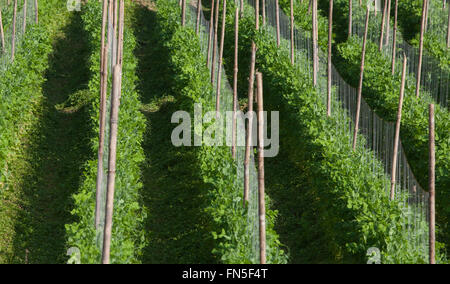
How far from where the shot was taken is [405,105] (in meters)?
16.3

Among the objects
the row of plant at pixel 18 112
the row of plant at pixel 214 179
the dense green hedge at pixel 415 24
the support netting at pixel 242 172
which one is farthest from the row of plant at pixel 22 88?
the dense green hedge at pixel 415 24

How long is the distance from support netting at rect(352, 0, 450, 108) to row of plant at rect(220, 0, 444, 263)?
3.41 meters

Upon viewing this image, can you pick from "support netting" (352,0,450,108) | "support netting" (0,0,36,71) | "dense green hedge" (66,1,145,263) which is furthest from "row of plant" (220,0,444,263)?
"support netting" (0,0,36,71)

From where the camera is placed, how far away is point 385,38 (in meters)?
21.2

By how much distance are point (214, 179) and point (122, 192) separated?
5.60 ft

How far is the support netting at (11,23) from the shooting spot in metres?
17.4

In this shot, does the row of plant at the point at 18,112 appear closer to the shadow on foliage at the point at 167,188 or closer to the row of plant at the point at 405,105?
the shadow on foliage at the point at 167,188

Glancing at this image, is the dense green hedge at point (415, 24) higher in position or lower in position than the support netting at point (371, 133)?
higher

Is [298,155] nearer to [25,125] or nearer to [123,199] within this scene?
[123,199]

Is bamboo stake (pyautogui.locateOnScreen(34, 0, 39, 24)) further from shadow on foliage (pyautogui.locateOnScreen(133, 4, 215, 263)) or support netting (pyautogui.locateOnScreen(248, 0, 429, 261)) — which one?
support netting (pyautogui.locateOnScreen(248, 0, 429, 261))

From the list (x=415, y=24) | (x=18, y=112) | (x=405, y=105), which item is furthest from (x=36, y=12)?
(x=415, y=24)

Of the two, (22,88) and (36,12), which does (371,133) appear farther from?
(36,12)

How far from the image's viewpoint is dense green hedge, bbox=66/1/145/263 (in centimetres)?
1002

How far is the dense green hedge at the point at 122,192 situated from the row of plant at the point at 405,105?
565 cm
